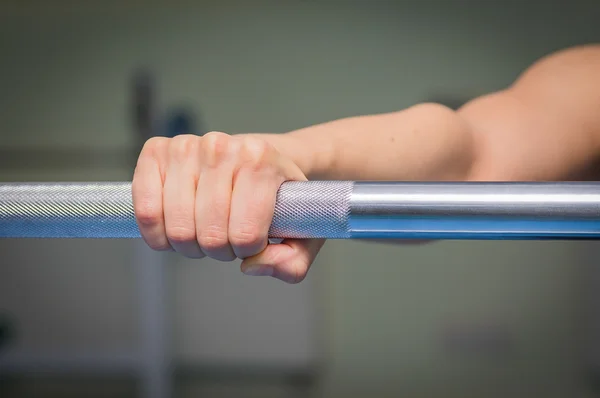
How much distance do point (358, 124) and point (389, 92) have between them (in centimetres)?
152

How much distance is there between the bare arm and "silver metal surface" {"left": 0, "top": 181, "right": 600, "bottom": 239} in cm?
11

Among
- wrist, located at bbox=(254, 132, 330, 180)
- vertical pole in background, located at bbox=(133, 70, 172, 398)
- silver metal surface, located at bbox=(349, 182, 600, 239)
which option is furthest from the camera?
vertical pole in background, located at bbox=(133, 70, 172, 398)

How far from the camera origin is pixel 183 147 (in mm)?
417

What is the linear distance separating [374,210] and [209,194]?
0.12m

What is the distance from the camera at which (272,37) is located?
6.66 ft

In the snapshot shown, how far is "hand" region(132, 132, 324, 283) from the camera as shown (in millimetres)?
398

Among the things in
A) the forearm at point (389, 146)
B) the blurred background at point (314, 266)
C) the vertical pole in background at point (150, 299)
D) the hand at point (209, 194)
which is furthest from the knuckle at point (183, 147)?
the blurred background at point (314, 266)

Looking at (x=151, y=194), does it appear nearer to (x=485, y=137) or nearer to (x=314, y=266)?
(x=485, y=137)

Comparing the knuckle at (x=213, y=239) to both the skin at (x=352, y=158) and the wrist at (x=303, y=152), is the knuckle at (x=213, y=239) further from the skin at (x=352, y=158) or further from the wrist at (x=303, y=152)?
the wrist at (x=303, y=152)

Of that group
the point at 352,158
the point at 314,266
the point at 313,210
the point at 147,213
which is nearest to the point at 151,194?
the point at 147,213

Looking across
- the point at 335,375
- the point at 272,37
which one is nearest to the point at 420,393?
the point at 335,375

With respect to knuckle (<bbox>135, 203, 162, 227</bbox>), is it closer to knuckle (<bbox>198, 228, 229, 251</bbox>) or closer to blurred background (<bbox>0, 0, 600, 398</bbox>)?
knuckle (<bbox>198, 228, 229, 251</bbox>)

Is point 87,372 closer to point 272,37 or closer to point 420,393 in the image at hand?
point 420,393

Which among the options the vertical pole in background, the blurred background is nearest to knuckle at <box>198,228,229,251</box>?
the vertical pole in background
